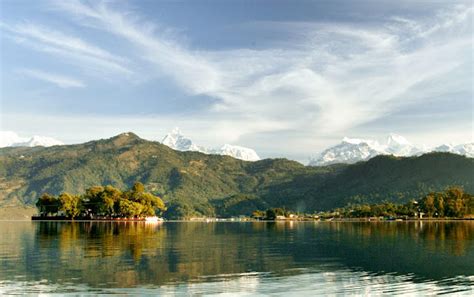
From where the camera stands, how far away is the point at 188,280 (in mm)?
44312

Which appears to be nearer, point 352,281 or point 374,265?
point 352,281

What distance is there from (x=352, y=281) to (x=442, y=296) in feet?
28.6

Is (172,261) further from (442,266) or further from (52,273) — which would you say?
(442,266)

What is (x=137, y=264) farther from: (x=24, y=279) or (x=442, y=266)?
(x=442, y=266)

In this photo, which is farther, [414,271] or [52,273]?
[414,271]

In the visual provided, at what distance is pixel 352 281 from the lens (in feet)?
147

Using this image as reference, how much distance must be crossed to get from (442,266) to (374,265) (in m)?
7.59

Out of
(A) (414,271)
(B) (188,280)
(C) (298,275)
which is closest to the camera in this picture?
(B) (188,280)

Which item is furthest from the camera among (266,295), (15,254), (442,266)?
(15,254)

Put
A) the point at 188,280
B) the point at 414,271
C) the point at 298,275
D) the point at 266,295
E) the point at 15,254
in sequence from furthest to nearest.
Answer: the point at 15,254 → the point at 414,271 → the point at 298,275 → the point at 188,280 → the point at 266,295

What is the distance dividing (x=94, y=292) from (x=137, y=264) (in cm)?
1727

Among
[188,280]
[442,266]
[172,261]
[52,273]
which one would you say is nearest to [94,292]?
[188,280]

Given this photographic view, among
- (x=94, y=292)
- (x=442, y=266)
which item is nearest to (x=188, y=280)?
(x=94, y=292)

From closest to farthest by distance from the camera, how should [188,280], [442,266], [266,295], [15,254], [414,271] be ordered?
1. [266,295]
2. [188,280]
3. [414,271]
4. [442,266]
5. [15,254]
